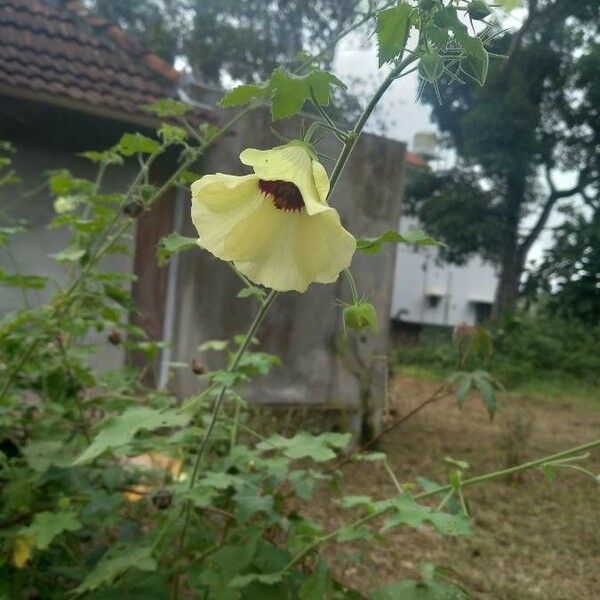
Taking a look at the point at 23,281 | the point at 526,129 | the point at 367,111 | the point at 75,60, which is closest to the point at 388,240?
the point at 367,111

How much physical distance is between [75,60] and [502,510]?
2.88 m

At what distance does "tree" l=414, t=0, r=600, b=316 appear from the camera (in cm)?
235

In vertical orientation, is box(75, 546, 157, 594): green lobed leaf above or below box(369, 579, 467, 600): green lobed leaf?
below

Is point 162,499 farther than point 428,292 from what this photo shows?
No

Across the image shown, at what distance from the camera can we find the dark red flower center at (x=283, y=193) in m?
0.66

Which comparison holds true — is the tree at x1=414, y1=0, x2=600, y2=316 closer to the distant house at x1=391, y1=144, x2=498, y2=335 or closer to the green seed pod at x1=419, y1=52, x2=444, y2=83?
the green seed pod at x1=419, y1=52, x2=444, y2=83

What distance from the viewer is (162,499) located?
1.38 meters

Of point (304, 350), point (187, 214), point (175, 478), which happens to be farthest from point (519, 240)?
point (175, 478)

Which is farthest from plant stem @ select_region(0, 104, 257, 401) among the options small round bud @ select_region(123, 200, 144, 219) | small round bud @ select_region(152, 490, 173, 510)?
small round bud @ select_region(152, 490, 173, 510)

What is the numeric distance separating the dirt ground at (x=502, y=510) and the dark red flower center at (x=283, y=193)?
2.78 ft

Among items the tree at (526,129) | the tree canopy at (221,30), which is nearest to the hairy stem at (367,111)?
the tree at (526,129)

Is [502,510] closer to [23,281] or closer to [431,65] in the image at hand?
[23,281]

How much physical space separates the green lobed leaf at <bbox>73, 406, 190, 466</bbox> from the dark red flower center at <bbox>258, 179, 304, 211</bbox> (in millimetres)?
418

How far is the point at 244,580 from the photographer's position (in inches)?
41.3
